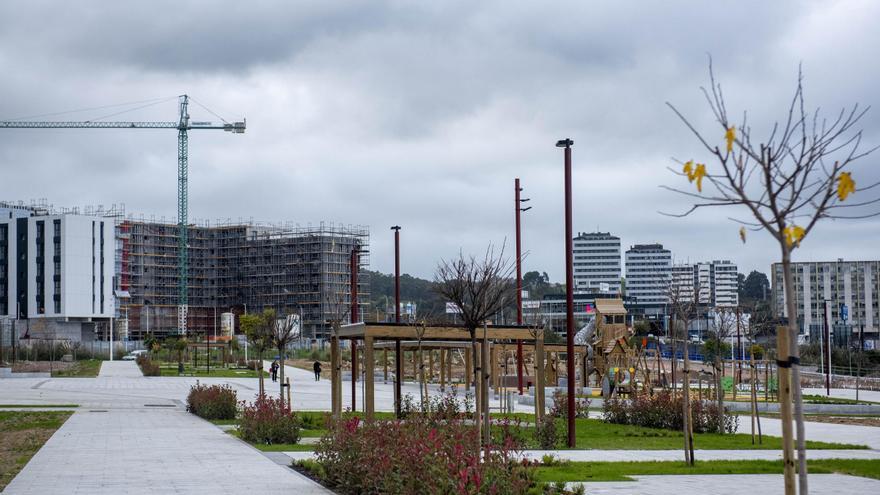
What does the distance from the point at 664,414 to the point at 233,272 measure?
4751 inches

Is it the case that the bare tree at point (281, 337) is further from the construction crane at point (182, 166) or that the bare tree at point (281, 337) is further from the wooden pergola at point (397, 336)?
the construction crane at point (182, 166)

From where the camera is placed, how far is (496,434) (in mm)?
21125

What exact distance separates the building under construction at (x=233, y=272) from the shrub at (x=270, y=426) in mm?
107864

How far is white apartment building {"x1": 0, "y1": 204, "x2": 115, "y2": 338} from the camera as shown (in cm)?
11469

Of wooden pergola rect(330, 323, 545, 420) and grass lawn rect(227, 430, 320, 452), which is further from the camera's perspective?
wooden pergola rect(330, 323, 545, 420)

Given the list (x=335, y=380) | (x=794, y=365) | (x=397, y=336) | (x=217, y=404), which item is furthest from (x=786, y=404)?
Answer: (x=217, y=404)

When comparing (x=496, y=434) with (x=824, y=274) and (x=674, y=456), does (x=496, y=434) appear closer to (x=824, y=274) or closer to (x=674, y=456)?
(x=674, y=456)

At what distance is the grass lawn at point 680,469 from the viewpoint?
15.1 meters

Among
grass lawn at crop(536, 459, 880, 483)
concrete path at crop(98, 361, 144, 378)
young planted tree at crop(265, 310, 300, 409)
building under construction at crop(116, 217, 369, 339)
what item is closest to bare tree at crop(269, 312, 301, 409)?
young planted tree at crop(265, 310, 300, 409)

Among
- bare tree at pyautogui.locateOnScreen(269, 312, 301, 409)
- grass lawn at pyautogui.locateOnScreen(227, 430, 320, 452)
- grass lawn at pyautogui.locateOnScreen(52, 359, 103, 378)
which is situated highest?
bare tree at pyautogui.locateOnScreen(269, 312, 301, 409)

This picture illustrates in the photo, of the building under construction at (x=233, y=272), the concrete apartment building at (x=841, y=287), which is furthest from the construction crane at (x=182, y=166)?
the concrete apartment building at (x=841, y=287)

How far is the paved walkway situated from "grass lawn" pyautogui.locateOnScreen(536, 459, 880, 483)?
12.5ft

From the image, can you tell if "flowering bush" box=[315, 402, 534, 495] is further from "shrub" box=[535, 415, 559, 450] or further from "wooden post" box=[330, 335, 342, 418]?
"wooden post" box=[330, 335, 342, 418]

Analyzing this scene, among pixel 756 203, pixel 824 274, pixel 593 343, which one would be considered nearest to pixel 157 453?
pixel 756 203
